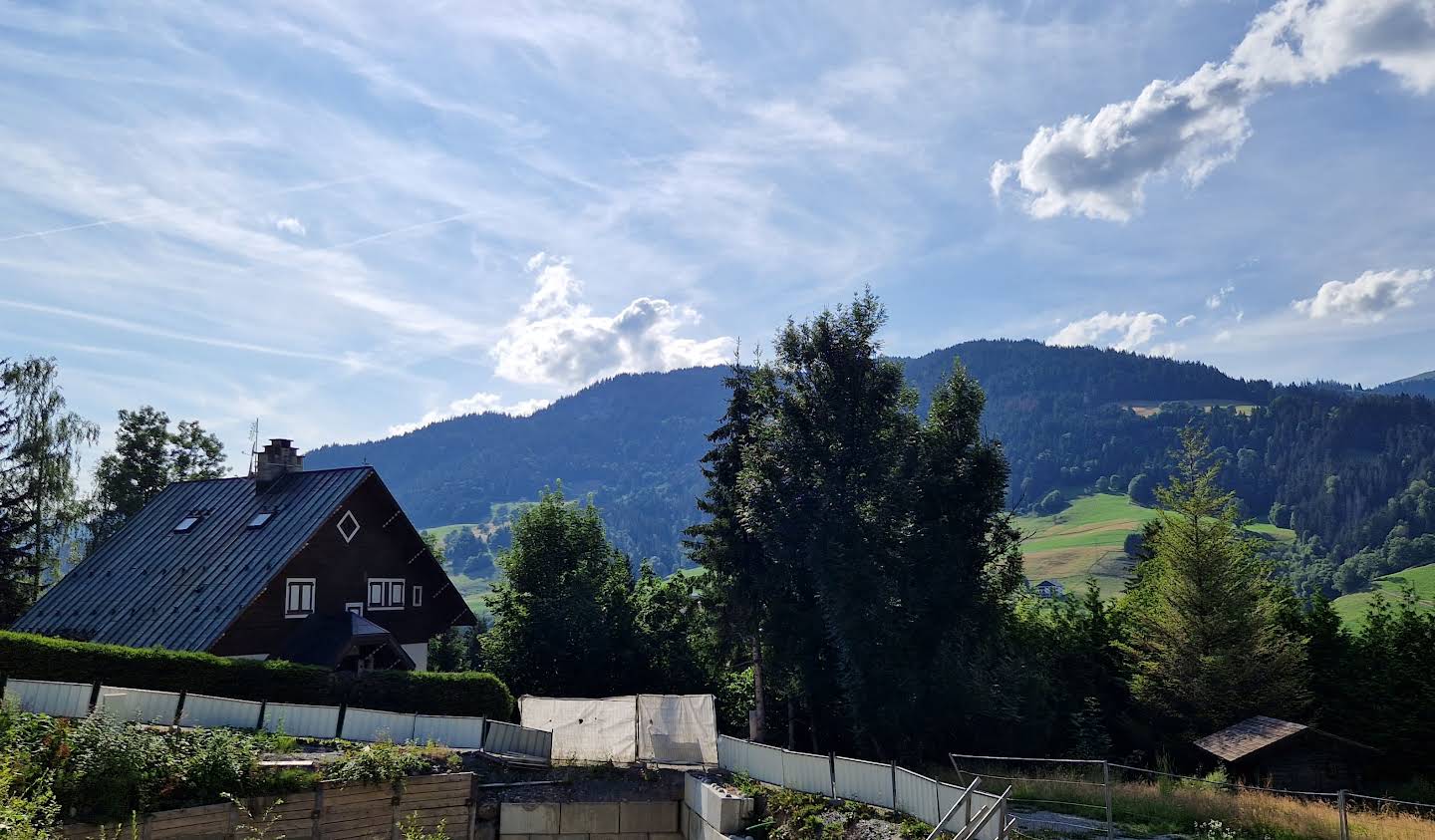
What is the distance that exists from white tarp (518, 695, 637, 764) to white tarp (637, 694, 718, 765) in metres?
0.36

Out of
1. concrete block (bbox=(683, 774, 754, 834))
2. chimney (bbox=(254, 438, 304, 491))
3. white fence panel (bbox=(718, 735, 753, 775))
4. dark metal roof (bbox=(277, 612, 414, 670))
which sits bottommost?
concrete block (bbox=(683, 774, 754, 834))

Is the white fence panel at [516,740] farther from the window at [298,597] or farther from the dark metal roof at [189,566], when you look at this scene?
the window at [298,597]

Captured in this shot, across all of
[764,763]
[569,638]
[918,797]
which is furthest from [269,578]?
[918,797]

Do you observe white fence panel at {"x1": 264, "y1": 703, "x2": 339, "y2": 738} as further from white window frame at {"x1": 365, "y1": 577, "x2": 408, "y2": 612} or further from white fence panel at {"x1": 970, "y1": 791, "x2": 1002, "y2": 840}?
white fence panel at {"x1": 970, "y1": 791, "x2": 1002, "y2": 840}

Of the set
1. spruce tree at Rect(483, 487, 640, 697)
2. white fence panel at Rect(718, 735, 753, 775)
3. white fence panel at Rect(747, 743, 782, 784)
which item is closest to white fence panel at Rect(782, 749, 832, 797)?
white fence panel at Rect(747, 743, 782, 784)

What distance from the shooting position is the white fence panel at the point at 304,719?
25328 millimetres

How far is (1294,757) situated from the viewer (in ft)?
93.8

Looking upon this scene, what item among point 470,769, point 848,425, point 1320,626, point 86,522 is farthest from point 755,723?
point 86,522

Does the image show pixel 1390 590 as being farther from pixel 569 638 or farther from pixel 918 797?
pixel 918 797

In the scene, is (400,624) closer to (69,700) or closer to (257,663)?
(257,663)

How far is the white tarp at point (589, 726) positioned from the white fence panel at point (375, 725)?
178 inches

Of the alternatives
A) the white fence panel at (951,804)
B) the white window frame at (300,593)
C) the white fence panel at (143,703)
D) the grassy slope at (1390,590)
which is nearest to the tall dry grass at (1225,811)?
the white fence panel at (951,804)

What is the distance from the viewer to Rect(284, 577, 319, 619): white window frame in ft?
116

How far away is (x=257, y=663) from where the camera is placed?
96.8 ft
